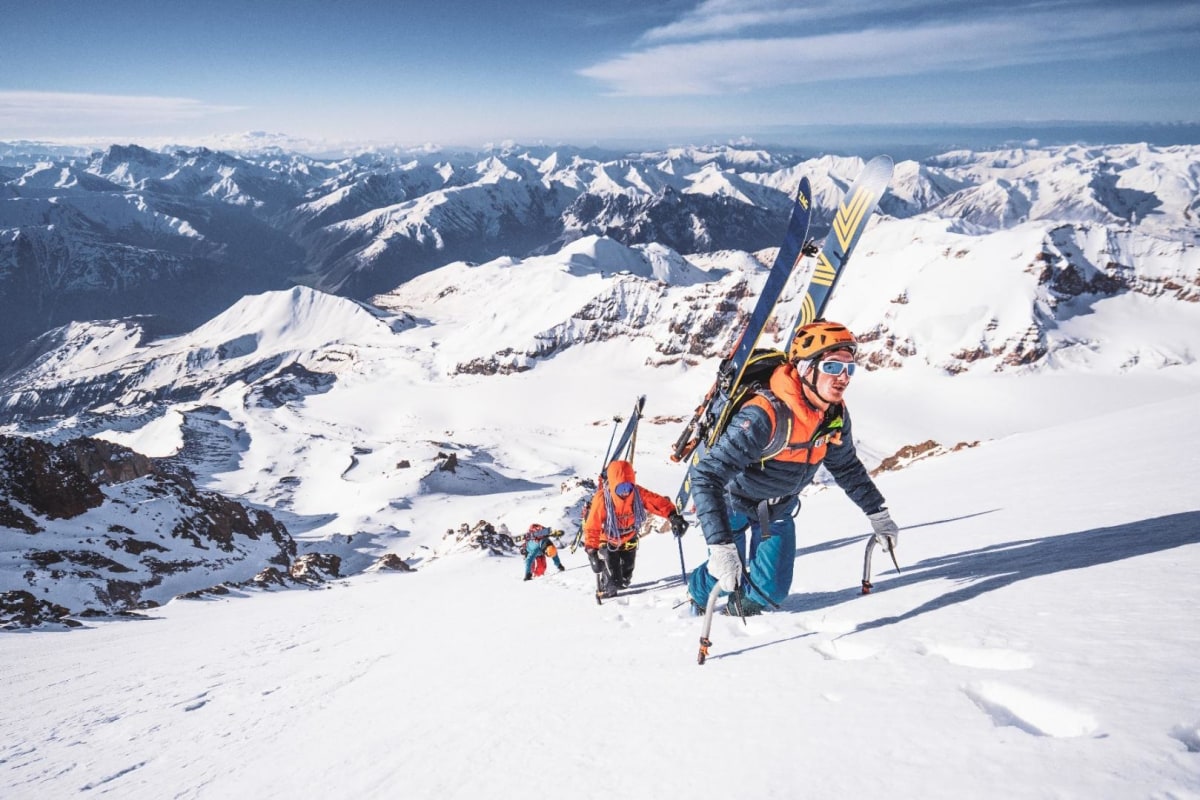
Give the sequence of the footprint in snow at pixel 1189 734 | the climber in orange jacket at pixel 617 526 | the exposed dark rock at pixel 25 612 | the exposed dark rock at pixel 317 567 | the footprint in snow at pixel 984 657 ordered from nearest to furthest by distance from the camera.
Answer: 1. the footprint in snow at pixel 1189 734
2. the footprint in snow at pixel 984 657
3. the climber in orange jacket at pixel 617 526
4. the exposed dark rock at pixel 25 612
5. the exposed dark rock at pixel 317 567

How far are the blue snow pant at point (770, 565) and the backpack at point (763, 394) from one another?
30.9 inches

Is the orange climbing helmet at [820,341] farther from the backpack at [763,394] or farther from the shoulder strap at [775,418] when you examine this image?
the shoulder strap at [775,418]

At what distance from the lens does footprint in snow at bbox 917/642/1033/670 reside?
2811mm

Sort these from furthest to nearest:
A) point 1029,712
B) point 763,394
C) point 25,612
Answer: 1. point 25,612
2. point 763,394
3. point 1029,712

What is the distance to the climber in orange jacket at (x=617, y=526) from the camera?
8.16 metres

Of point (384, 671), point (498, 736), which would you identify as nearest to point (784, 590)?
point (498, 736)

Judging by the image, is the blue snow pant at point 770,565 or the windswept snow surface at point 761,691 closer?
the windswept snow surface at point 761,691

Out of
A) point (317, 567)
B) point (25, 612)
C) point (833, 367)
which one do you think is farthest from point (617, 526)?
point (317, 567)

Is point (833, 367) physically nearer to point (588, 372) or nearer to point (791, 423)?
point (791, 423)

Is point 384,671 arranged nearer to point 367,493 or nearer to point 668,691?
point 668,691

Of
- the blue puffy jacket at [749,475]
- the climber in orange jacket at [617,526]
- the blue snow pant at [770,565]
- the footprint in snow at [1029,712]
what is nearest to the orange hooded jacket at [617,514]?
the climber in orange jacket at [617,526]

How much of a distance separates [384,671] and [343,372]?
504 feet

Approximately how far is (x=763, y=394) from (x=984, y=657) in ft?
6.78

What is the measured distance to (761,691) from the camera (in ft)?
10.3
